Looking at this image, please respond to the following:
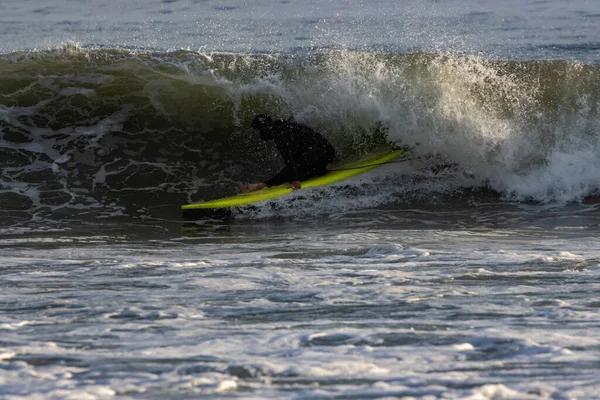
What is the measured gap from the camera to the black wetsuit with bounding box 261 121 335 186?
325 inches

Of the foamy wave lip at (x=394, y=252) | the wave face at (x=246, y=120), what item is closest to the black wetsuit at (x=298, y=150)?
the wave face at (x=246, y=120)

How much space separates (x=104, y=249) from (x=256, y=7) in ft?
46.8

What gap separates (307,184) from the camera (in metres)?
8.34

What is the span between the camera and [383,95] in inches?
385

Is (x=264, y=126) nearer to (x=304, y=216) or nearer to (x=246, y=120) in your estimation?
(x=304, y=216)

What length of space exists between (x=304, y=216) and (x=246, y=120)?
3.06m

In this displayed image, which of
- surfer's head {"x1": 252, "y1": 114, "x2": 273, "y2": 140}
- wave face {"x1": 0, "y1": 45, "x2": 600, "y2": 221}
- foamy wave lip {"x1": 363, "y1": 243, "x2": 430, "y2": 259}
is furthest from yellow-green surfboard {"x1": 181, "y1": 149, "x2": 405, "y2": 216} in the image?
foamy wave lip {"x1": 363, "y1": 243, "x2": 430, "y2": 259}

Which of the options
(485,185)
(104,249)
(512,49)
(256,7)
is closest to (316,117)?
(485,185)

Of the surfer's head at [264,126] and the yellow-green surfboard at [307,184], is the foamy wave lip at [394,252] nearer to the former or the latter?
the yellow-green surfboard at [307,184]

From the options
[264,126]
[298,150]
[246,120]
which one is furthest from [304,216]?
[246,120]

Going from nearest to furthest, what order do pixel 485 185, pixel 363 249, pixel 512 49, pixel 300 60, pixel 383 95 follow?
pixel 363 249 → pixel 485 185 → pixel 383 95 → pixel 300 60 → pixel 512 49

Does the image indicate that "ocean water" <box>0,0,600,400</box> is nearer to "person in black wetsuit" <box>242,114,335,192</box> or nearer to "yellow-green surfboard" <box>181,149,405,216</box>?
"yellow-green surfboard" <box>181,149,405,216</box>

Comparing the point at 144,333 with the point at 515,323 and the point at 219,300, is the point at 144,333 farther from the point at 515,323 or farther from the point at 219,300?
the point at 515,323

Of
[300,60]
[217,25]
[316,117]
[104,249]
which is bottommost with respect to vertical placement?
[104,249]
